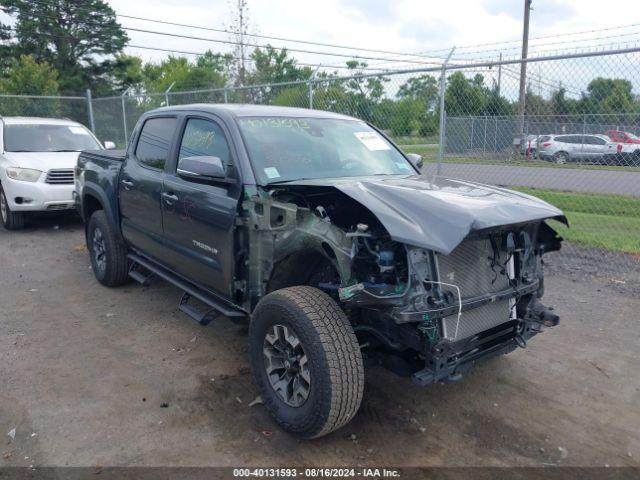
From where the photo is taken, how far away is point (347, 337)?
2.99 metres

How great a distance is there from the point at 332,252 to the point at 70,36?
41.0 m

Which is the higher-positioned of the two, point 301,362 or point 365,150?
point 365,150

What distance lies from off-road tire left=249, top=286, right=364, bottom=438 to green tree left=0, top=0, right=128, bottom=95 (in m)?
38.8

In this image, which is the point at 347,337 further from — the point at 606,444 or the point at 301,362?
the point at 606,444

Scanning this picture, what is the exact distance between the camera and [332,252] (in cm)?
323

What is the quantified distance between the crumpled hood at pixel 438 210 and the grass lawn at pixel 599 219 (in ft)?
14.4

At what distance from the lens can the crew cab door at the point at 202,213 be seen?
3.81 metres

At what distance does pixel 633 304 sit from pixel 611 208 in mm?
5042

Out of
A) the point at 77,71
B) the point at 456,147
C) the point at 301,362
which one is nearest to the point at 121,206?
the point at 301,362

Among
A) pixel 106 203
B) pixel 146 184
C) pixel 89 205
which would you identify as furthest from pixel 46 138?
pixel 146 184

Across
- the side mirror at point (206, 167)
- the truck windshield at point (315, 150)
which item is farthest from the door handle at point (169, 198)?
the truck windshield at point (315, 150)

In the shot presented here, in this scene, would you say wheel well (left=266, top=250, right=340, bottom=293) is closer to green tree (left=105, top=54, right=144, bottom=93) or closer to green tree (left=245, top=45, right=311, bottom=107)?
green tree (left=245, top=45, right=311, bottom=107)

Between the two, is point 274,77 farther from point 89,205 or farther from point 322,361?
point 322,361

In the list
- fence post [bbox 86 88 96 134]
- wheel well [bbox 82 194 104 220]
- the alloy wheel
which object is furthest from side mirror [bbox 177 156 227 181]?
fence post [bbox 86 88 96 134]
